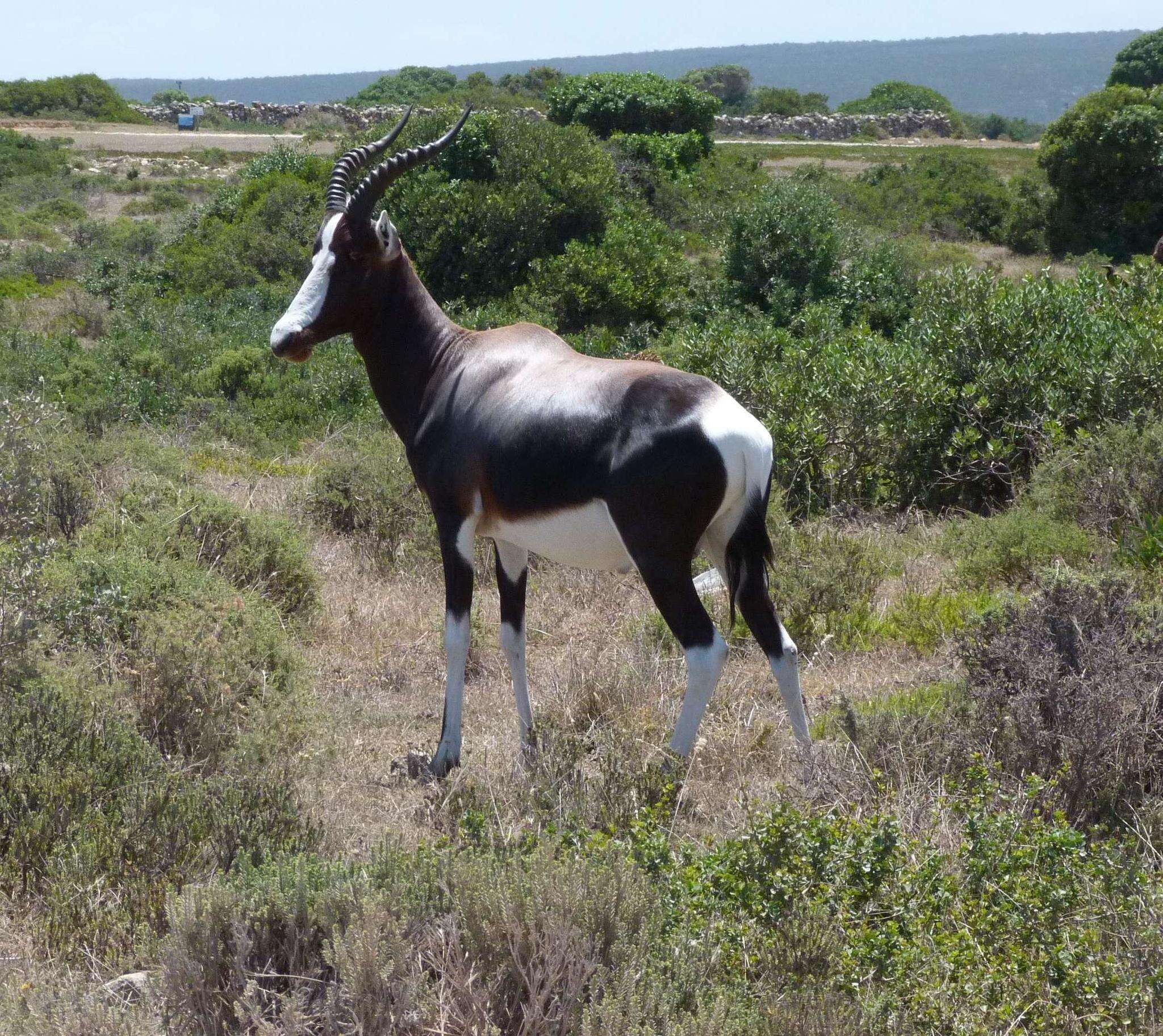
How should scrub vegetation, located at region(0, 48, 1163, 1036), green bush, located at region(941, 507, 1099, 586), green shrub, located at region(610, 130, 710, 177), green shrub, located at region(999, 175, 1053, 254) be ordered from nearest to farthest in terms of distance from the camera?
scrub vegetation, located at region(0, 48, 1163, 1036) < green bush, located at region(941, 507, 1099, 586) < green shrub, located at region(610, 130, 710, 177) < green shrub, located at region(999, 175, 1053, 254)

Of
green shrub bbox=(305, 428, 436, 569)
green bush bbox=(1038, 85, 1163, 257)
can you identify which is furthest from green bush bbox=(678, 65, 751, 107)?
green shrub bbox=(305, 428, 436, 569)

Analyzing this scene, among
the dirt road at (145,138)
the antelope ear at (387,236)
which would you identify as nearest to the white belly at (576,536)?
the antelope ear at (387,236)

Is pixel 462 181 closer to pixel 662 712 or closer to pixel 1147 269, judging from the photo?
pixel 1147 269

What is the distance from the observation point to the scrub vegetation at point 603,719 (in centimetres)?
326

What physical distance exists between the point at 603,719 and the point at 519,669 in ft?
1.48

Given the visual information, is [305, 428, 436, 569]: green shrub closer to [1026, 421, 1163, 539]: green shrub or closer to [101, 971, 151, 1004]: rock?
[1026, 421, 1163, 539]: green shrub

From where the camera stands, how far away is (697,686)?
196 inches

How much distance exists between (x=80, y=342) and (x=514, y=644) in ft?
41.2

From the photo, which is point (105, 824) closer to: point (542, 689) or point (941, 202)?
point (542, 689)

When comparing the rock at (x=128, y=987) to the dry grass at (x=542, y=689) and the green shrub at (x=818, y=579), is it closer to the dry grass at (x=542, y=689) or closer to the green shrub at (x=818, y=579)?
the dry grass at (x=542, y=689)

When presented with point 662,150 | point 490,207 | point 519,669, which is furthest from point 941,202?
point 519,669

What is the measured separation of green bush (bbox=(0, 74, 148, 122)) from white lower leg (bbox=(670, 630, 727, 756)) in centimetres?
7115

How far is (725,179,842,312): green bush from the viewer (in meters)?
14.5

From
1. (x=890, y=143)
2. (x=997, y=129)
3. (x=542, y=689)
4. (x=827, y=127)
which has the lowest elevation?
(x=542, y=689)
